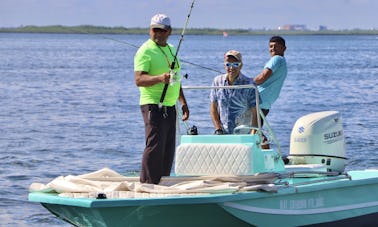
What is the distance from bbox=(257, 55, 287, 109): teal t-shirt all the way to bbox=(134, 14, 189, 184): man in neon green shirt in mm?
1850

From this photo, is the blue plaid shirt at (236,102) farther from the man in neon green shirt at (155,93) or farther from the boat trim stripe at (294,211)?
the boat trim stripe at (294,211)

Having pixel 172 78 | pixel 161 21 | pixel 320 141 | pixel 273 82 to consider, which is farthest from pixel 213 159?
pixel 273 82

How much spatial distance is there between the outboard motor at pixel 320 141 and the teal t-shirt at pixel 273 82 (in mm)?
410

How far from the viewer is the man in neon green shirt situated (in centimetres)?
955

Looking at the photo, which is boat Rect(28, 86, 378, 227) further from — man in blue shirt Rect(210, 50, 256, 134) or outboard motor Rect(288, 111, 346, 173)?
man in blue shirt Rect(210, 50, 256, 134)

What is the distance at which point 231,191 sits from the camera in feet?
30.6

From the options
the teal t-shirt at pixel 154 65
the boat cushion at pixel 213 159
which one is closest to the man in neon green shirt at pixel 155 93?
the teal t-shirt at pixel 154 65

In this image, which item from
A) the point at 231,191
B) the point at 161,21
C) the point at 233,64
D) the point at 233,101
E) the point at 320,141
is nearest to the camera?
the point at 231,191

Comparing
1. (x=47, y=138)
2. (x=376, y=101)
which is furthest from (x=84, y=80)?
(x=47, y=138)

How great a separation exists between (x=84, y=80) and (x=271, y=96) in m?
31.8

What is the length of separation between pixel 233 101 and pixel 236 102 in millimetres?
31

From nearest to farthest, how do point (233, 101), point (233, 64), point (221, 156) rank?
point (221, 156) < point (233, 64) < point (233, 101)

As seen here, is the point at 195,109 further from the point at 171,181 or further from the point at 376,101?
the point at 171,181

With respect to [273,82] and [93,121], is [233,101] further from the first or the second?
[93,121]
